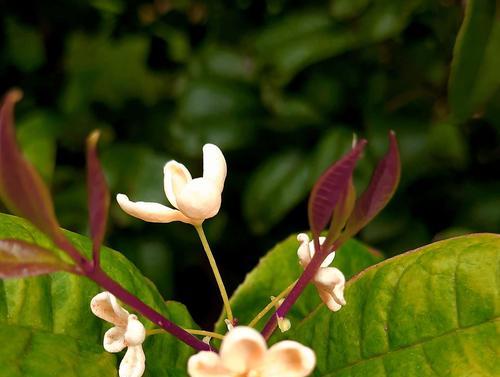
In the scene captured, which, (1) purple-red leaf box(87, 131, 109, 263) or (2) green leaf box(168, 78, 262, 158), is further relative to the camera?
(2) green leaf box(168, 78, 262, 158)

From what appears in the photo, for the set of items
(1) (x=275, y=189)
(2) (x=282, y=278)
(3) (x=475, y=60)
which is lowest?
(1) (x=275, y=189)

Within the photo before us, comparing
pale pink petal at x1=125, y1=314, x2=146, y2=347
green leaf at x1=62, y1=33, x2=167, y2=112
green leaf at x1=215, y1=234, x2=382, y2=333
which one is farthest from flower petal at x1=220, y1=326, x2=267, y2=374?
green leaf at x1=62, y1=33, x2=167, y2=112

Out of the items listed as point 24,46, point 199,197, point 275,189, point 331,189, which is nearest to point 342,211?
point 331,189

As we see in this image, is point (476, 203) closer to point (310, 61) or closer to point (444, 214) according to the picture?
point (444, 214)

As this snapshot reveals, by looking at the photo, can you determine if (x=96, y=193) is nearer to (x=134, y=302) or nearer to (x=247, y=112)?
(x=134, y=302)

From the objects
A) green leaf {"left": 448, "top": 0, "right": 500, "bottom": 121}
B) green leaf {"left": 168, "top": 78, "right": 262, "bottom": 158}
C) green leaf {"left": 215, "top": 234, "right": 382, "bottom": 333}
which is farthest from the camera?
green leaf {"left": 168, "top": 78, "right": 262, "bottom": 158}

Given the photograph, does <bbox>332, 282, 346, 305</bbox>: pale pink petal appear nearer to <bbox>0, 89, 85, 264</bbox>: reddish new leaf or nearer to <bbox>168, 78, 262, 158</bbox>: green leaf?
<bbox>0, 89, 85, 264</bbox>: reddish new leaf

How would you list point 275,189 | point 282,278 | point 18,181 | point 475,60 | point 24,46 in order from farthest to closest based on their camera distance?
point 24,46 → point 275,189 → point 475,60 → point 282,278 → point 18,181

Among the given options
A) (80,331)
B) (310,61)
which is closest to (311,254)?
(80,331)
